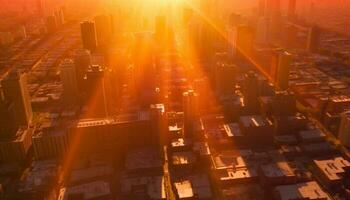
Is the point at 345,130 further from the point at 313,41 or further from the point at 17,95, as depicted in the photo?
the point at 313,41

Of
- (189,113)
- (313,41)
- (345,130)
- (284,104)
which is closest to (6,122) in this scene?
(189,113)

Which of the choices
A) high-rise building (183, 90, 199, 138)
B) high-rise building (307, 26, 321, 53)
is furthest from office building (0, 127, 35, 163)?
high-rise building (307, 26, 321, 53)

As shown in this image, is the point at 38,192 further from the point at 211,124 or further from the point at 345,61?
the point at 345,61

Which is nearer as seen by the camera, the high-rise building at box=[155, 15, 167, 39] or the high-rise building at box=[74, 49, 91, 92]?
the high-rise building at box=[74, 49, 91, 92]

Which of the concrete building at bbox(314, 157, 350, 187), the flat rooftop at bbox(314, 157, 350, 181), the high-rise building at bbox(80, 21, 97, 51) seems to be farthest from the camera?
the high-rise building at bbox(80, 21, 97, 51)

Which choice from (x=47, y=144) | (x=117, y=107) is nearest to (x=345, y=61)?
(x=117, y=107)

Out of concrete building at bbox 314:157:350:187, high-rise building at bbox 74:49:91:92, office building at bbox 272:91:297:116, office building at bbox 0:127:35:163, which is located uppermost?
high-rise building at bbox 74:49:91:92

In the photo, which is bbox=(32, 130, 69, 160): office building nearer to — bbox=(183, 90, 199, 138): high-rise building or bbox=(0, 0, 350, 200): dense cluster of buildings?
bbox=(0, 0, 350, 200): dense cluster of buildings

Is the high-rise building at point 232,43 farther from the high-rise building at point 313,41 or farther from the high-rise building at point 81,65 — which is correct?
the high-rise building at point 81,65
